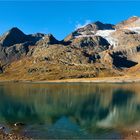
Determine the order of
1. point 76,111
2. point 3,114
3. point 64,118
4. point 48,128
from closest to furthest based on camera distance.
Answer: point 48,128, point 64,118, point 3,114, point 76,111

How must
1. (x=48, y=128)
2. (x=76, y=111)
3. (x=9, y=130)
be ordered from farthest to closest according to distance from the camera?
(x=76, y=111), (x=48, y=128), (x=9, y=130)

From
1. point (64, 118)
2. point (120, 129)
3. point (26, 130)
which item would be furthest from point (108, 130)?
point (64, 118)

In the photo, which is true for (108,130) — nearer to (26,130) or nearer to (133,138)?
(133,138)

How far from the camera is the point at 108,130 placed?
74000 mm

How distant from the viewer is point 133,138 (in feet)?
205

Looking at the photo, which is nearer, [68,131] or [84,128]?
[68,131]

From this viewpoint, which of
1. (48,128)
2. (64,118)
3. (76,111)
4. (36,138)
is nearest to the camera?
(36,138)

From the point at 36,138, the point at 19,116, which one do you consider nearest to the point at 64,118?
the point at 19,116

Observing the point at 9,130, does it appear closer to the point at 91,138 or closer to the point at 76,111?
the point at 91,138

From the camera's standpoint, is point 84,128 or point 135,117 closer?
point 84,128

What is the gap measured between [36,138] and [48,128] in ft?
45.3

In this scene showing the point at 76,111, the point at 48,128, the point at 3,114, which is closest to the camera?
the point at 48,128

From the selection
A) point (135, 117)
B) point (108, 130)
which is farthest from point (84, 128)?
point (135, 117)

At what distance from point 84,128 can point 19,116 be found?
3040 cm
